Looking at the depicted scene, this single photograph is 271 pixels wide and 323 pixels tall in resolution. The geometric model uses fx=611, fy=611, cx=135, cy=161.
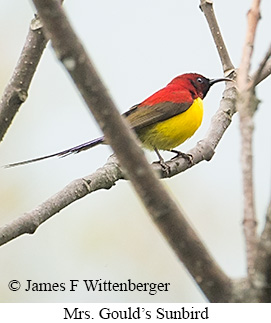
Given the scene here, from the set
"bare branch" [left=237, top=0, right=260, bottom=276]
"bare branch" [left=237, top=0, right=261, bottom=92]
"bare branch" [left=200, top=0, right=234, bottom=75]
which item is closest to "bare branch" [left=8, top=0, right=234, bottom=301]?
"bare branch" [left=237, top=0, right=260, bottom=276]

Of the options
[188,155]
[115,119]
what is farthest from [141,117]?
[115,119]

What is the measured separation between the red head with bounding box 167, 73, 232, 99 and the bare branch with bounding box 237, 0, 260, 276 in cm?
411

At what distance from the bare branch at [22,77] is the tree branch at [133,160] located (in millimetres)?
1325

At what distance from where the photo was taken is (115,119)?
1.29 metres

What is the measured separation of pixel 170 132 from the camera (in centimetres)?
485

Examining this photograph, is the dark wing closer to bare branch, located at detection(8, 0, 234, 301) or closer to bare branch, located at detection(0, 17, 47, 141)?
bare branch, located at detection(0, 17, 47, 141)

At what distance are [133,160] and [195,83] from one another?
456 cm

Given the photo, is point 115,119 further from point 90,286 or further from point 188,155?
point 188,155

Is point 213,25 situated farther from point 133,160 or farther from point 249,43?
point 133,160

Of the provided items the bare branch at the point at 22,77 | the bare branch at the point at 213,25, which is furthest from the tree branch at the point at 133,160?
the bare branch at the point at 213,25

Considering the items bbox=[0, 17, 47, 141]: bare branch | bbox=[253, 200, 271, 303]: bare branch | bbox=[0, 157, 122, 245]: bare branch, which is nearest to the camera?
bbox=[253, 200, 271, 303]: bare branch

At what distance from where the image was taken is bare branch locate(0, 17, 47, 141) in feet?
8.49
